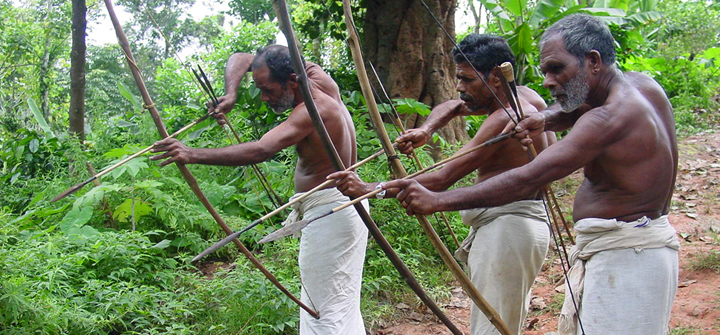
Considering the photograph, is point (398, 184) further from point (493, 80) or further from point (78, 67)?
point (78, 67)

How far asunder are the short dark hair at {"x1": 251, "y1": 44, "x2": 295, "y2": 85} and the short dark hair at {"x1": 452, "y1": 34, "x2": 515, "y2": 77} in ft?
2.95

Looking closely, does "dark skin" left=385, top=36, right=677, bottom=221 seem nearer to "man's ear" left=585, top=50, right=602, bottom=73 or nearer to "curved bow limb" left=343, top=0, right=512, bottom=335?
"man's ear" left=585, top=50, right=602, bottom=73

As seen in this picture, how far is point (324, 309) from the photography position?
328 cm

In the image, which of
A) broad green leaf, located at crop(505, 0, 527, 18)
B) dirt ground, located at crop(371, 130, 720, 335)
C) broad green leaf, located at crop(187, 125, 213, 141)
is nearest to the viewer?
dirt ground, located at crop(371, 130, 720, 335)

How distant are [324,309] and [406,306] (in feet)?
6.12

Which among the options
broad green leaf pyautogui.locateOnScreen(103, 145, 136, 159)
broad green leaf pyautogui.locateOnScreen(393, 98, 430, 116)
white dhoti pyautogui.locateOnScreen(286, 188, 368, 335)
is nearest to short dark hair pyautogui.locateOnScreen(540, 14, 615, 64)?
white dhoti pyautogui.locateOnScreen(286, 188, 368, 335)

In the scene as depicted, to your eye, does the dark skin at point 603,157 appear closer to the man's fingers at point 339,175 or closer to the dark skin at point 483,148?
the man's fingers at point 339,175

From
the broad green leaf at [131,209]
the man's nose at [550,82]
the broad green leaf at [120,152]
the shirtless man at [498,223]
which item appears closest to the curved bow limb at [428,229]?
the shirtless man at [498,223]

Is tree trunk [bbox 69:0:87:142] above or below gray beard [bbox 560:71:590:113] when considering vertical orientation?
above

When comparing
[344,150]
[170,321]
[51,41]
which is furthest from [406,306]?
[51,41]

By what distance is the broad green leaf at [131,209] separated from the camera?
18.1 ft

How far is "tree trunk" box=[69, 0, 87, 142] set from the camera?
687 cm

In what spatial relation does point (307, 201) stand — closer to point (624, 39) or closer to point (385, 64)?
point (385, 64)

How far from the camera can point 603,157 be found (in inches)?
86.4
